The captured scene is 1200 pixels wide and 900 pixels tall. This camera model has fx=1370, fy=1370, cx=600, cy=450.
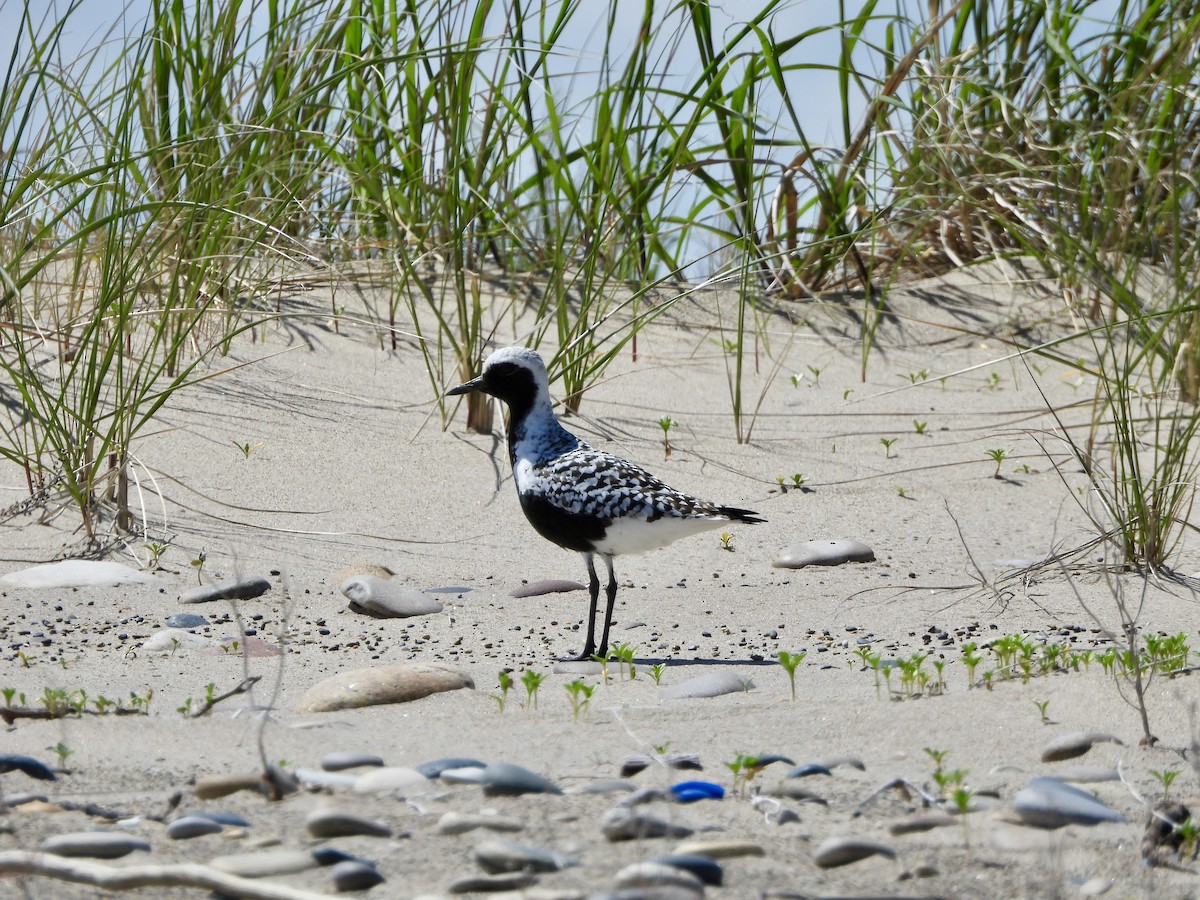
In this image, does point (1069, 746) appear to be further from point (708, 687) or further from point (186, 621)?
point (186, 621)

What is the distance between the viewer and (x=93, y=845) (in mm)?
2146

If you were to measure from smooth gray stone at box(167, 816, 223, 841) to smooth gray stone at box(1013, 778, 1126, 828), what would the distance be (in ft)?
4.51

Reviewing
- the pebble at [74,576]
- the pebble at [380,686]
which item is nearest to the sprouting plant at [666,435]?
the pebble at [74,576]

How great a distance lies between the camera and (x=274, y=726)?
310 cm

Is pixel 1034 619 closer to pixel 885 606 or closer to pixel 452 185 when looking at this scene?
pixel 885 606

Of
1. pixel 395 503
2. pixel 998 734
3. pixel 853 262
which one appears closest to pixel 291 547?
pixel 395 503

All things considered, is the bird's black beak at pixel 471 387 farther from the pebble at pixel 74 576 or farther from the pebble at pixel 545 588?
the pebble at pixel 74 576

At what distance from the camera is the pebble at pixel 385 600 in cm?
444

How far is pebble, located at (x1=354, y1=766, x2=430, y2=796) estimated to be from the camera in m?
2.49

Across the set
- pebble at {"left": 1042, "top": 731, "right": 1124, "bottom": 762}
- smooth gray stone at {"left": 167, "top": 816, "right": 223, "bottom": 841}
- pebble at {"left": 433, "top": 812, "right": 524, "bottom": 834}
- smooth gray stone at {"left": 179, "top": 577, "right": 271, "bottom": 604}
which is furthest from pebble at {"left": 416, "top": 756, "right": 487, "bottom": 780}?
smooth gray stone at {"left": 179, "top": 577, "right": 271, "bottom": 604}

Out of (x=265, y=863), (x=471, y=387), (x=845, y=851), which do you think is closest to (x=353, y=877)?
(x=265, y=863)

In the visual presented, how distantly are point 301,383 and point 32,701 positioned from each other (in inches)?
133

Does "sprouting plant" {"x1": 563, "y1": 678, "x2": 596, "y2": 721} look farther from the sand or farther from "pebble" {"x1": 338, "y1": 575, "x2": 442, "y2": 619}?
"pebble" {"x1": 338, "y1": 575, "x2": 442, "y2": 619}

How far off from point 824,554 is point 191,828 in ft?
10.5
